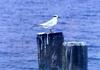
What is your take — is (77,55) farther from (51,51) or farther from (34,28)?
(34,28)

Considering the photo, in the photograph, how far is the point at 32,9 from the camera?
1049 inches

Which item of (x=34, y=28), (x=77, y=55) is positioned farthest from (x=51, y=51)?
(x=34, y=28)

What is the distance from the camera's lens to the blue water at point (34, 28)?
616 inches

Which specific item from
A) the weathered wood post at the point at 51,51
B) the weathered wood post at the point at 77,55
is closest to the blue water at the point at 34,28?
the weathered wood post at the point at 51,51

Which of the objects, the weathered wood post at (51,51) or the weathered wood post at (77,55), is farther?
the weathered wood post at (51,51)

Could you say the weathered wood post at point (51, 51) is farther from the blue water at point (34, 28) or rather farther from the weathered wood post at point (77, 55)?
the blue water at point (34, 28)

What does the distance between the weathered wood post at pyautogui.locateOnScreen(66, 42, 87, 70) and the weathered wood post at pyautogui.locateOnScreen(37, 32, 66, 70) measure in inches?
6.0

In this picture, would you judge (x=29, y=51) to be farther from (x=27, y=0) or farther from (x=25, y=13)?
(x=27, y=0)

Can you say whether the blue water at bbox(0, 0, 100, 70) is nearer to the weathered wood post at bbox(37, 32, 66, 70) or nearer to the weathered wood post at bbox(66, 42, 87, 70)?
the weathered wood post at bbox(37, 32, 66, 70)

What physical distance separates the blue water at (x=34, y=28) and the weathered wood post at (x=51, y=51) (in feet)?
20.7

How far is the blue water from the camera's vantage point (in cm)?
1565

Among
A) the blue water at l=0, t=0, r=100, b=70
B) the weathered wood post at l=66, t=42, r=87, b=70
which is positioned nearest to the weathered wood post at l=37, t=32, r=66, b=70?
the weathered wood post at l=66, t=42, r=87, b=70

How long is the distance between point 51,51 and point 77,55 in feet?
1.27

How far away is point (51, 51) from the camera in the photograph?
745cm
